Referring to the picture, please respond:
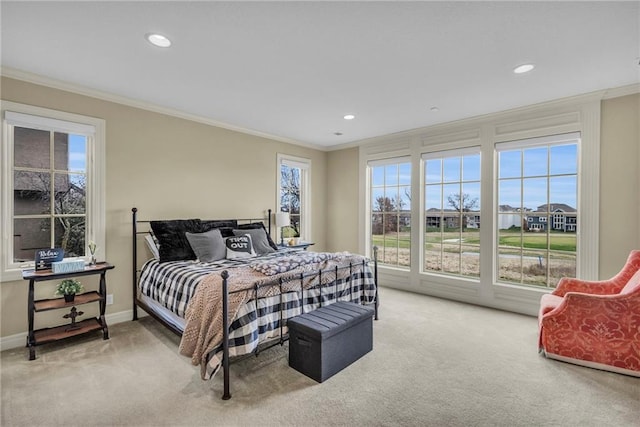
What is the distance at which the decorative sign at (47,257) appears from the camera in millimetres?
2922

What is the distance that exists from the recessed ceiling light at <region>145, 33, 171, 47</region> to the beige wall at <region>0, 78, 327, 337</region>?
Answer: 5.32ft

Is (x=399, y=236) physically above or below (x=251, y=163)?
below

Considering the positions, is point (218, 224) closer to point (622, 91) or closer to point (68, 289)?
point (68, 289)

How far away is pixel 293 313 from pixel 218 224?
2.15m

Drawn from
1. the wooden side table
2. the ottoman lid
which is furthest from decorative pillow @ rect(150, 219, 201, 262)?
the ottoman lid

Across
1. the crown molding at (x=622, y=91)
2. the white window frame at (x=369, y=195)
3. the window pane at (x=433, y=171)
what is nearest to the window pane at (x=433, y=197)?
the window pane at (x=433, y=171)

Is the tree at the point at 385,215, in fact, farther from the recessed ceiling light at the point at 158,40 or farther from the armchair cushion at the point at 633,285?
the recessed ceiling light at the point at 158,40

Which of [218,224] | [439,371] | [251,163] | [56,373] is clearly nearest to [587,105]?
[439,371]

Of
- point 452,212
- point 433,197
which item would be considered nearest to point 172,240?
point 433,197

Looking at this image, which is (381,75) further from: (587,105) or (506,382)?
(506,382)

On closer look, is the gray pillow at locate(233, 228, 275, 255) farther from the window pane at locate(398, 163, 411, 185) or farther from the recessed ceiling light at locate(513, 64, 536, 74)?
the recessed ceiling light at locate(513, 64, 536, 74)

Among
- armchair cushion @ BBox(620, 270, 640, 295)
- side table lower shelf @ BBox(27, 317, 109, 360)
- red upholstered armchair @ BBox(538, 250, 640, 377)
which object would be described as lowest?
side table lower shelf @ BBox(27, 317, 109, 360)

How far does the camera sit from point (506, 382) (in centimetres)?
236

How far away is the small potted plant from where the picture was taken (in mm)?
2943
